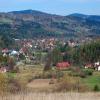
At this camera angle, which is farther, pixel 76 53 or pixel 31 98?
pixel 76 53

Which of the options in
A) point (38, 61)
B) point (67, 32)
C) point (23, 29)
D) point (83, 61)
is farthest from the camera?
point (67, 32)

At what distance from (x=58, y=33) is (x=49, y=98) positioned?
18154cm

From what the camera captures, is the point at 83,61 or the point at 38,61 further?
the point at 38,61

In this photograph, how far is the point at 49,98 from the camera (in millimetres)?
8977

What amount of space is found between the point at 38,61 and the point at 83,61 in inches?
453

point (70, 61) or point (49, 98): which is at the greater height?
point (49, 98)

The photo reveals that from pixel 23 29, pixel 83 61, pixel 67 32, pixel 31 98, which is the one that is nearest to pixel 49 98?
pixel 31 98

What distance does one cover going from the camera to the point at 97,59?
72.9 m

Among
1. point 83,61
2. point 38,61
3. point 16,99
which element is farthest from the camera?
point 38,61

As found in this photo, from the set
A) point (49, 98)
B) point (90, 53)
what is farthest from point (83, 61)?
point (49, 98)

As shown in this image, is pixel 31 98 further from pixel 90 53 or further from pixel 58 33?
pixel 58 33

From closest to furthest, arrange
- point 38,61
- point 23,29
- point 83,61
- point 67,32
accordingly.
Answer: point 83,61 → point 38,61 → point 23,29 → point 67,32

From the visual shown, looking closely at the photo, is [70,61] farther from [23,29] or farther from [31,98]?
[23,29]

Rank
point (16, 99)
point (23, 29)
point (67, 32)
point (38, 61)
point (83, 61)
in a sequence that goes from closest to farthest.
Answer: point (16, 99) < point (83, 61) < point (38, 61) < point (23, 29) < point (67, 32)
